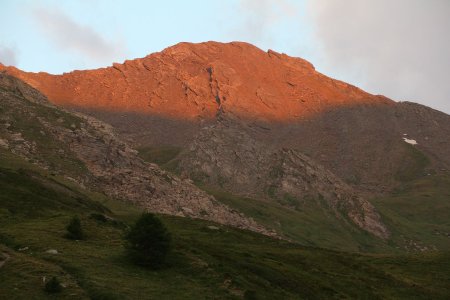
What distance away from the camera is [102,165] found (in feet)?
497

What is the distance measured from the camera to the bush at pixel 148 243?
2002 inches

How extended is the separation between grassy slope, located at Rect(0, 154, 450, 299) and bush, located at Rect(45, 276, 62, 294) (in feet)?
2.05

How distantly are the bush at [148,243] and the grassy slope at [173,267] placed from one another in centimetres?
122

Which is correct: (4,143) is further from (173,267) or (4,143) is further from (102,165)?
(173,267)

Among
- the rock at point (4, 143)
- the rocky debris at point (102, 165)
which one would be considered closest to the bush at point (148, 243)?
the rocky debris at point (102, 165)

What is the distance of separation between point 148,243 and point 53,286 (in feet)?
47.5

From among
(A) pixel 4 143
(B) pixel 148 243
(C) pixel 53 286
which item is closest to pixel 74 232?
(B) pixel 148 243

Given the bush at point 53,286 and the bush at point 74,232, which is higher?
the bush at point 74,232

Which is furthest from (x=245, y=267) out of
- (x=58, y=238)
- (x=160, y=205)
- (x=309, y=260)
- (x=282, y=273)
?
(x=160, y=205)

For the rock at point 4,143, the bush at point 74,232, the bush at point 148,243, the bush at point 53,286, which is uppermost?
the rock at point 4,143

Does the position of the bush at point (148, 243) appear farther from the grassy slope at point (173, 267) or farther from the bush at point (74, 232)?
the bush at point (74, 232)

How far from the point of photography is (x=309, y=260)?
276ft

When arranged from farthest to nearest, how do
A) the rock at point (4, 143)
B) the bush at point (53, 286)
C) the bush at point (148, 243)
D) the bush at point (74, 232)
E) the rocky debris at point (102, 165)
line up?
the rocky debris at point (102, 165)
the rock at point (4, 143)
the bush at point (74, 232)
the bush at point (148, 243)
the bush at point (53, 286)

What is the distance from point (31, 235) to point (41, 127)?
106217mm
